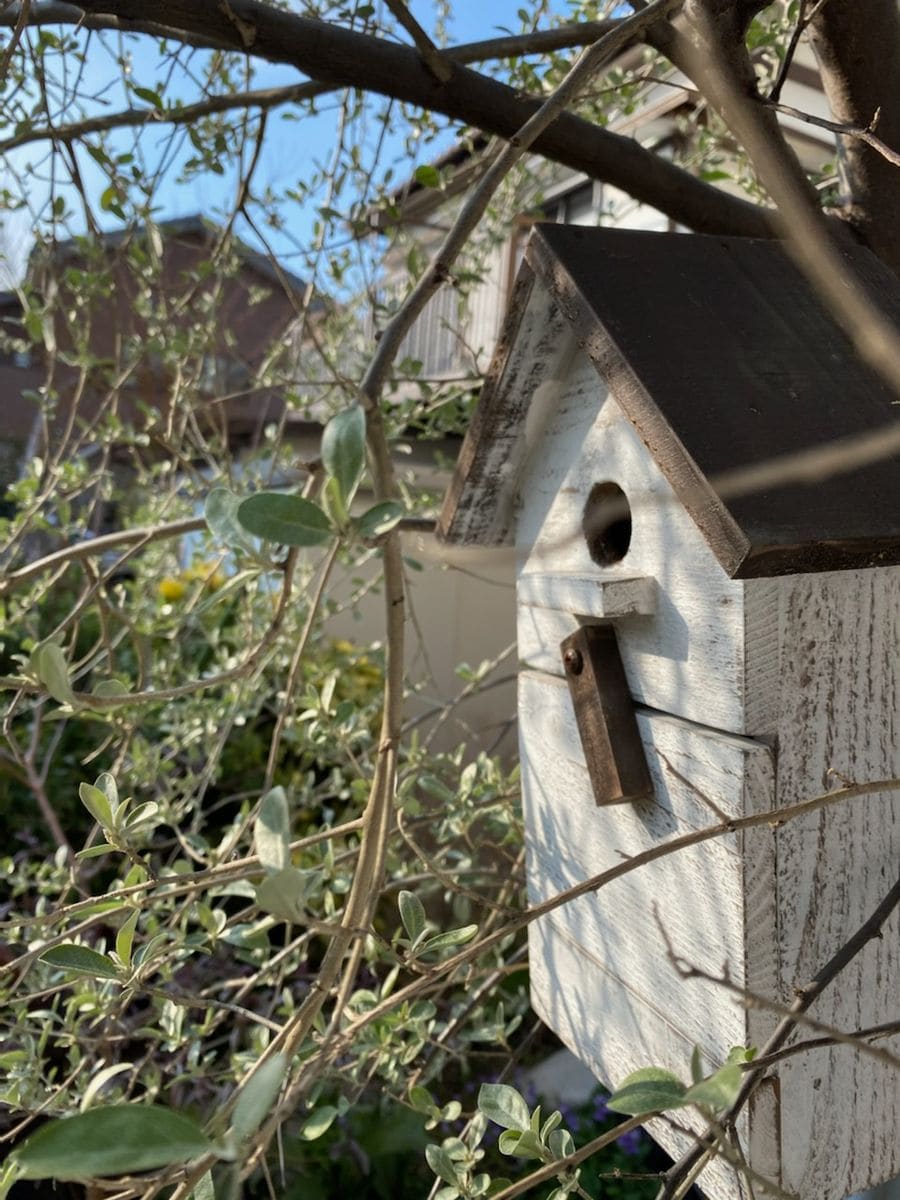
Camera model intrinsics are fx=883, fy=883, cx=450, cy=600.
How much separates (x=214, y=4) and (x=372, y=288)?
74 cm

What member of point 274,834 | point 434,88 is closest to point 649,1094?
point 274,834

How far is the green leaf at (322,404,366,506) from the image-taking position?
2.05ft

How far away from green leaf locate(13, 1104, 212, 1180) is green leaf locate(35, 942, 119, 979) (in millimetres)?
296

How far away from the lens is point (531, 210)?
2.31 meters

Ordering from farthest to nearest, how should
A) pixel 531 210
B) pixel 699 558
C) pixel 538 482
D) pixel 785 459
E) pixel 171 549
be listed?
pixel 171 549 → pixel 531 210 → pixel 538 482 → pixel 699 558 → pixel 785 459

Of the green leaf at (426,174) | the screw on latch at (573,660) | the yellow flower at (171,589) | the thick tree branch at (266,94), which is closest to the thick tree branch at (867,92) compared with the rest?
the thick tree branch at (266,94)

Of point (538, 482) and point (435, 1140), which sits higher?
point (538, 482)

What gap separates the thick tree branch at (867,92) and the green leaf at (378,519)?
80 cm

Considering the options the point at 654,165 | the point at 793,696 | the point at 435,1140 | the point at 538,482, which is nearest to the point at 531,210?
the point at 654,165

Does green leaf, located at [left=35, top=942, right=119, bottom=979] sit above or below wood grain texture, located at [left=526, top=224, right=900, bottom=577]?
below

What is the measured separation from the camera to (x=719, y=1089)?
20.2 inches

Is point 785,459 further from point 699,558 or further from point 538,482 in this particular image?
point 538,482

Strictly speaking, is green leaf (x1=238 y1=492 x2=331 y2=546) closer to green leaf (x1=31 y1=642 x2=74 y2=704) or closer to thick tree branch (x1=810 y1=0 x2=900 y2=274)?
green leaf (x1=31 y1=642 x2=74 y2=704)

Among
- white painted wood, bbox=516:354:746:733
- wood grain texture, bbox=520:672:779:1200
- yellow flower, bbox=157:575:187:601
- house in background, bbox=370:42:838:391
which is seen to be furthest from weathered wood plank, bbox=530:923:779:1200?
yellow flower, bbox=157:575:187:601
